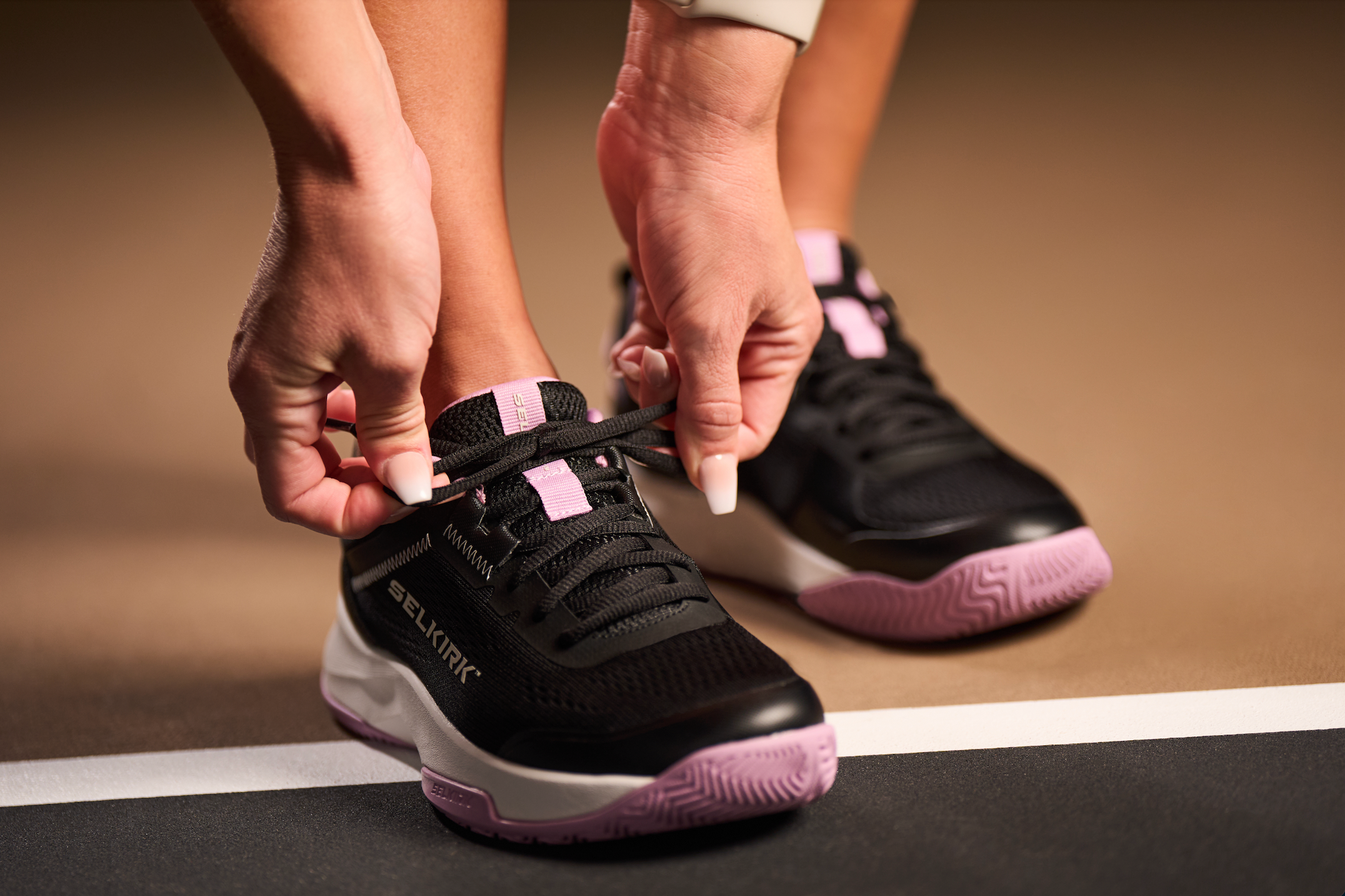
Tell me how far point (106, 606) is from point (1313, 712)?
1.18 m

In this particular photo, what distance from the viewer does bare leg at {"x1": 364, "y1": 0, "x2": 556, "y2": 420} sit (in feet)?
2.58

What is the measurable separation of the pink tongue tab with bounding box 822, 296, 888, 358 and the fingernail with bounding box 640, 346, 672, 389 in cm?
37

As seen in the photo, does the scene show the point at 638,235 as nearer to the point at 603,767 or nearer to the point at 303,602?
the point at 603,767

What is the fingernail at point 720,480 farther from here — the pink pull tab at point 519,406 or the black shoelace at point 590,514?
the pink pull tab at point 519,406

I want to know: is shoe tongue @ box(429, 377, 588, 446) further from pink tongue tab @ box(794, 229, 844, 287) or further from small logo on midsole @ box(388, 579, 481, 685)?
pink tongue tab @ box(794, 229, 844, 287)

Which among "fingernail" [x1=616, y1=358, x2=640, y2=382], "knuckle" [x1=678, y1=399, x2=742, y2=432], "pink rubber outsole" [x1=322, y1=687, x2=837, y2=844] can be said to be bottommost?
"pink rubber outsole" [x1=322, y1=687, x2=837, y2=844]

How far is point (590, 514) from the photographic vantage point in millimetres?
731

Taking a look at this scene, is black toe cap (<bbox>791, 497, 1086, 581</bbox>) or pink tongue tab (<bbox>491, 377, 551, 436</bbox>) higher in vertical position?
pink tongue tab (<bbox>491, 377, 551, 436</bbox>)

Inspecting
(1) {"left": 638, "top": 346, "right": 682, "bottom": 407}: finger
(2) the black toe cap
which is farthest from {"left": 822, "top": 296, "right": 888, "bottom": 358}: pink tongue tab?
(1) {"left": 638, "top": 346, "right": 682, "bottom": 407}: finger

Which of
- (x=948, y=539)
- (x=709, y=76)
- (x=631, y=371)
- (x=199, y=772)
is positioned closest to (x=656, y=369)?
(x=631, y=371)

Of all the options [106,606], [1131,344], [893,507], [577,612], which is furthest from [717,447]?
[1131,344]

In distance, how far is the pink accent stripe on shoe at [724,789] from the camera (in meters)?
0.58

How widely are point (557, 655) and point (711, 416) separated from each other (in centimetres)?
22

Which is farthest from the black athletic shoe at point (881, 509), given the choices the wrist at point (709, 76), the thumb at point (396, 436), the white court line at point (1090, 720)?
the thumb at point (396, 436)
